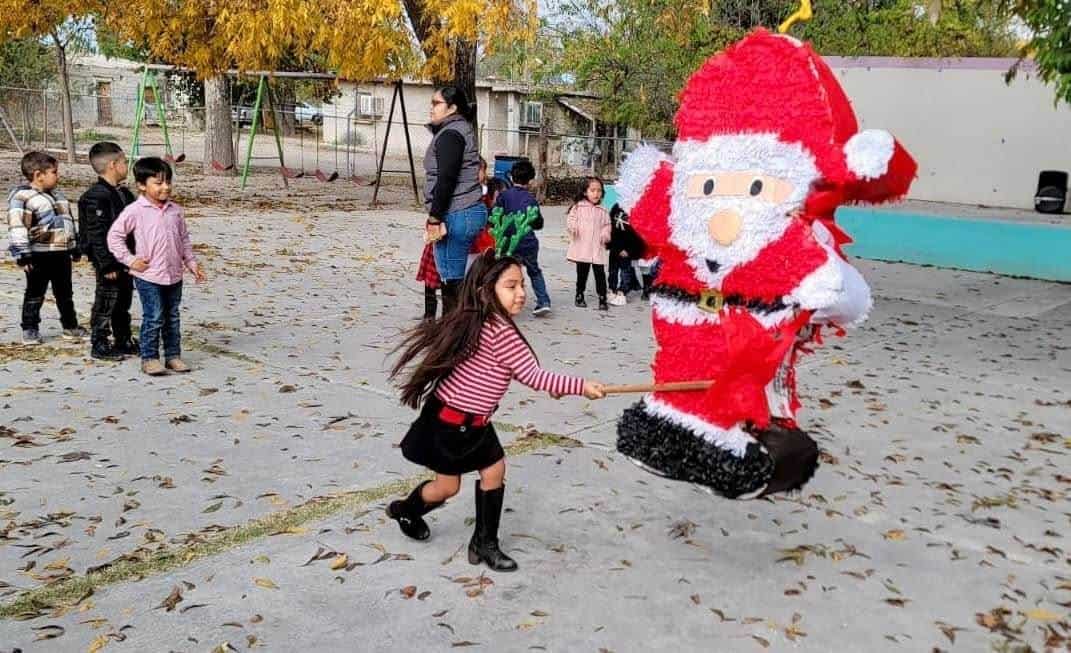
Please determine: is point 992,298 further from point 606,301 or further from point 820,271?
point 820,271

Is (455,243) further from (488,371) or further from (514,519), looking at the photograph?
(488,371)

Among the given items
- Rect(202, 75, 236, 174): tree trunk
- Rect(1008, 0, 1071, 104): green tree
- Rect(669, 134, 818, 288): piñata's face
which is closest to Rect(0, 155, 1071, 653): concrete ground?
Rect(669, 134, 818, 288): piñata's face

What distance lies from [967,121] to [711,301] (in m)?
15.9

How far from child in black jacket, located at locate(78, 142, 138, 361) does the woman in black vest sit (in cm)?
185

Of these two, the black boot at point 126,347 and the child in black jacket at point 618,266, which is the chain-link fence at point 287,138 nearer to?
the child in black jacket at point 618,266

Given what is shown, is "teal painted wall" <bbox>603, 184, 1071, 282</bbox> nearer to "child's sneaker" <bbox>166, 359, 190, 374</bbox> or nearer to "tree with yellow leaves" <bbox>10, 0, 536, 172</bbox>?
"tree with yellow leaves" <bbox>10, 0, 536, 172</bbox>

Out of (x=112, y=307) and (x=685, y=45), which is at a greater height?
(x=685, y=45)

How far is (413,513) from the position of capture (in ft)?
12.4

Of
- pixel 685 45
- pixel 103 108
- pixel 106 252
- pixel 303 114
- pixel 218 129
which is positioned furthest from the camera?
pixel 103 108

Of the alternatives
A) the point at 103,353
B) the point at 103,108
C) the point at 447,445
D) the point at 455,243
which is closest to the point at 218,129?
the point at 103,353

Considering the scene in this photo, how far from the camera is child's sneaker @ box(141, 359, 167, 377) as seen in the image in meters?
6.00

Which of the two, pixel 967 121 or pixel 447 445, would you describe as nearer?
pixel 447 445

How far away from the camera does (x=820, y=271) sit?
3559mm

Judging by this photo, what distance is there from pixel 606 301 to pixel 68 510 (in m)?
5.45
